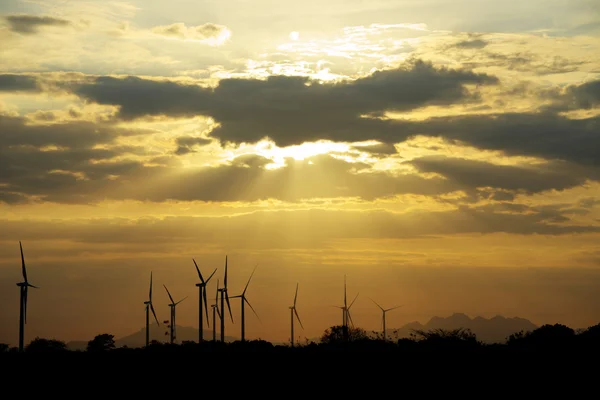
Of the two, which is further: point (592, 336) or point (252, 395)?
point (592, 336)

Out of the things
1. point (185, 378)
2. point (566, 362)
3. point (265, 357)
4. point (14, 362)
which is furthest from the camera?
point (265, 357)

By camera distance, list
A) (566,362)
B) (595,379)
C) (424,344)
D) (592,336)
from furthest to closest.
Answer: (424,344) < (592,336) < (566,362) < (595,379)

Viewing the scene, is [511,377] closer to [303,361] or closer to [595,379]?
[595,379]

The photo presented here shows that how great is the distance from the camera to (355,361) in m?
122

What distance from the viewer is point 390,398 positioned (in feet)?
271

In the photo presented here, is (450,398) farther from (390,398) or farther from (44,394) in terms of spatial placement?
(44,394)

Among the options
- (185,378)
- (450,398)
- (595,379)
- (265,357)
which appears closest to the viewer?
(450,398)

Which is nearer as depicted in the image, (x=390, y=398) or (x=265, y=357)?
(x=390, y=398)

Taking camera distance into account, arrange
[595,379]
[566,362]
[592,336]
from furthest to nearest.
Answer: [592,336]
[566,362]
[595,379]

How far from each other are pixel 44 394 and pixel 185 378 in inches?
757

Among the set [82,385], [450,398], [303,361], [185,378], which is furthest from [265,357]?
[450,398]

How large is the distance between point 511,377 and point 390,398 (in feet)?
65.1

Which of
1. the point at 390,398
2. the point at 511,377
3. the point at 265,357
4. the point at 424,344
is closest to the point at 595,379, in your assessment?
the point at 511,377

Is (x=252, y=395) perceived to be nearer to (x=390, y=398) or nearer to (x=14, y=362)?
(x=390, y=398)
